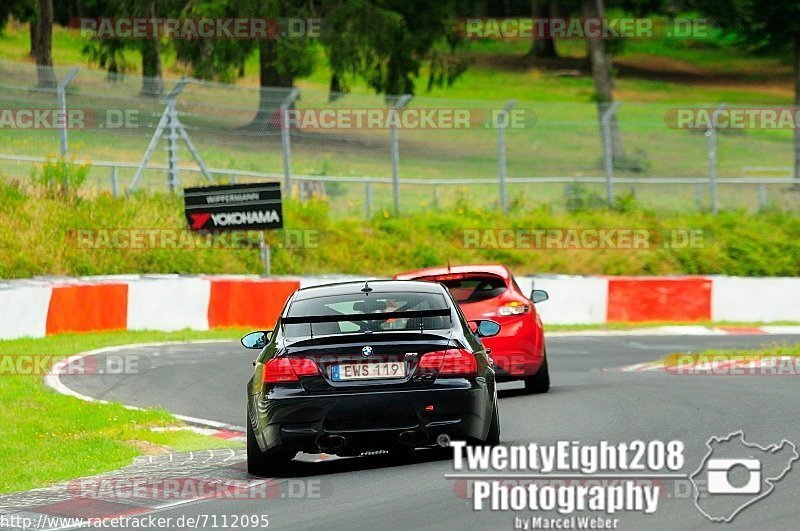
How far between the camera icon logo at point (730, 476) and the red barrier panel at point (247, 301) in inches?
570

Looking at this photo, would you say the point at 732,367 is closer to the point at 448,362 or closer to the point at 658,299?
the point at 658,299

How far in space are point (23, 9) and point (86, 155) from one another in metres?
30.8

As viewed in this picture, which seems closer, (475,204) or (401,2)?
(475,204)

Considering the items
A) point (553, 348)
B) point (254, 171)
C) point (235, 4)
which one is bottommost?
point (553, 348)

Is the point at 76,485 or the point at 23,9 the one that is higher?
the point at 23,9

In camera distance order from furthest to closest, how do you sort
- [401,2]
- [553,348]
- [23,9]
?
[23,9] < [401,2] < [553,348]

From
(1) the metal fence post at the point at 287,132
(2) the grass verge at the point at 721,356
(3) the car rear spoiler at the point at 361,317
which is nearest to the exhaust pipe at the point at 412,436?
(3) the car rear spoiler at the point at 361,317

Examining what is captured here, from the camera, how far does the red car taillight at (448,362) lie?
10.1 m

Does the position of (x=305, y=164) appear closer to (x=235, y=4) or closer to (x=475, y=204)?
(x=475, y=204)

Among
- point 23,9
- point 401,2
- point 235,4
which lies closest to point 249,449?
point 235,4

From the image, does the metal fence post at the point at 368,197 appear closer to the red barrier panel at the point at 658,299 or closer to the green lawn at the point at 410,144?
the green lawn at the point at 410,144

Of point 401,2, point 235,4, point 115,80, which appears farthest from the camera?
point 401,2

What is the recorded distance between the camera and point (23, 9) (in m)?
56.9

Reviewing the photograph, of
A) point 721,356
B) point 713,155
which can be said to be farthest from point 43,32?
point 721,356
